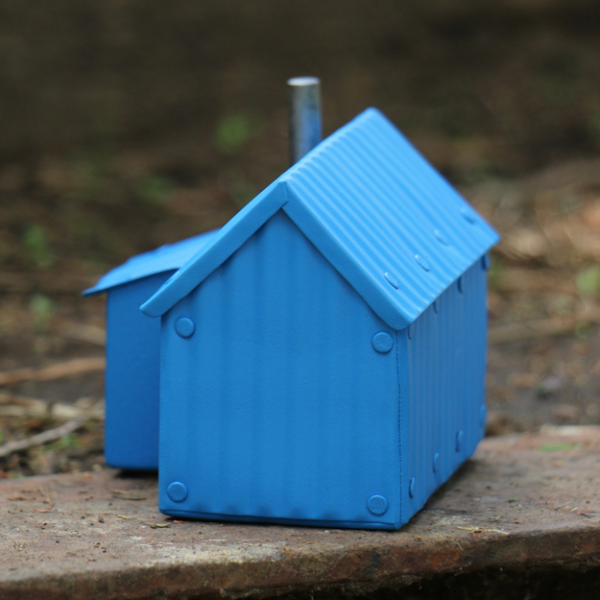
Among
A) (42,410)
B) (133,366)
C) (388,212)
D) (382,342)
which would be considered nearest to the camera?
(382,342)

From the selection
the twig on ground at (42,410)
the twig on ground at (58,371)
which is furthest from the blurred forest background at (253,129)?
the twig on ground at (42,410)

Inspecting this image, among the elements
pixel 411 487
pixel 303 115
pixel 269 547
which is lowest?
pixel 269 547

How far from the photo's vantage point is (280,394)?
2105mm

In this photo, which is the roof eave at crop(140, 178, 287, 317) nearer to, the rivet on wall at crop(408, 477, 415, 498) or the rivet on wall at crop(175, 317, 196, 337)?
the rivet on wall at crop(175, 317, 196, 337)

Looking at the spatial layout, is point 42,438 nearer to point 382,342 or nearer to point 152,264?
point 152,264

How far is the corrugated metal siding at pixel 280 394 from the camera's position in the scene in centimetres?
205

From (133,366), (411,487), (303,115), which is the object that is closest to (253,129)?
(303,115)

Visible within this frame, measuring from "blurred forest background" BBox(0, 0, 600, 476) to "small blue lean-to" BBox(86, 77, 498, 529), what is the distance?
78.2 inches

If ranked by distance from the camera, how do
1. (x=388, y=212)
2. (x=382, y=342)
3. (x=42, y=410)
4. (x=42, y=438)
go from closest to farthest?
(x=382, y=342)
(x=388, y=212)
(x=42, y=438)
(x=42, y=410)

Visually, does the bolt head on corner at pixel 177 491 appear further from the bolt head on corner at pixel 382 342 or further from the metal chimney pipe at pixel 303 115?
the metal chimney pipe at pixel 303 115

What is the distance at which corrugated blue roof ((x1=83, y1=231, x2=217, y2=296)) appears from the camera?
8.18 feet

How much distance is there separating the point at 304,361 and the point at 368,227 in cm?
31

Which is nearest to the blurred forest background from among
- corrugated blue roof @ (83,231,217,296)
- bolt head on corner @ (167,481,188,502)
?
corrugated blue roof @ (83,231,217,296)

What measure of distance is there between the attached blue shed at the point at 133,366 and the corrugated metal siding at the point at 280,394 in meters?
0.37
